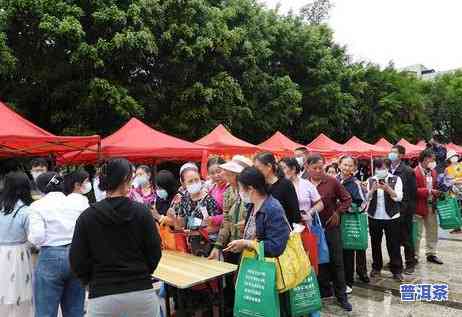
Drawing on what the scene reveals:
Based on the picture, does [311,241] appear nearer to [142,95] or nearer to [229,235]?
[229,235]

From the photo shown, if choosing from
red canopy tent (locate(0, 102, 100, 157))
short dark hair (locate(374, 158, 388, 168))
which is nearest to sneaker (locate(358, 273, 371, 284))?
short dark hair (locate(374, 158, 388, 168))

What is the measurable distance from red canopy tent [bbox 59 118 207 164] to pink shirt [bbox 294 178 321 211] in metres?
4.44

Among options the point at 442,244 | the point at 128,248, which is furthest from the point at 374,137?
the point at 128,248

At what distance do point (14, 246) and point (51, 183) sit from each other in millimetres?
625

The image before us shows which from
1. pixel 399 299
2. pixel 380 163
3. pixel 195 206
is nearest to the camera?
pixel 195 206

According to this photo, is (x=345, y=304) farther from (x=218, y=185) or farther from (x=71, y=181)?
(x=71, y=181)

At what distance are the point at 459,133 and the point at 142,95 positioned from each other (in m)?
29.0

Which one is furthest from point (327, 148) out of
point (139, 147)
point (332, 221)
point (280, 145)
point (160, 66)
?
point (332, 221)

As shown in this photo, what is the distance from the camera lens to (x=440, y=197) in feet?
22.3

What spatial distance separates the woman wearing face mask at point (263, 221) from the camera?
285 centimetres

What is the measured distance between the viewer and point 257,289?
280cm

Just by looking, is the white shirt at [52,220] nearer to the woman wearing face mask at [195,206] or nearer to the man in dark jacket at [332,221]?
the woman wearing face mask at [195,206]

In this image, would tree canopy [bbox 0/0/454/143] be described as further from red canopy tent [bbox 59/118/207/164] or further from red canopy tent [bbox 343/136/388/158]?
red canopy tent [bbox 59/118/207/164]

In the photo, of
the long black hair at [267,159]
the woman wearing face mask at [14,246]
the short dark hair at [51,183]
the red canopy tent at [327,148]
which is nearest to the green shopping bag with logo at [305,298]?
the long black hair at [267,159]
